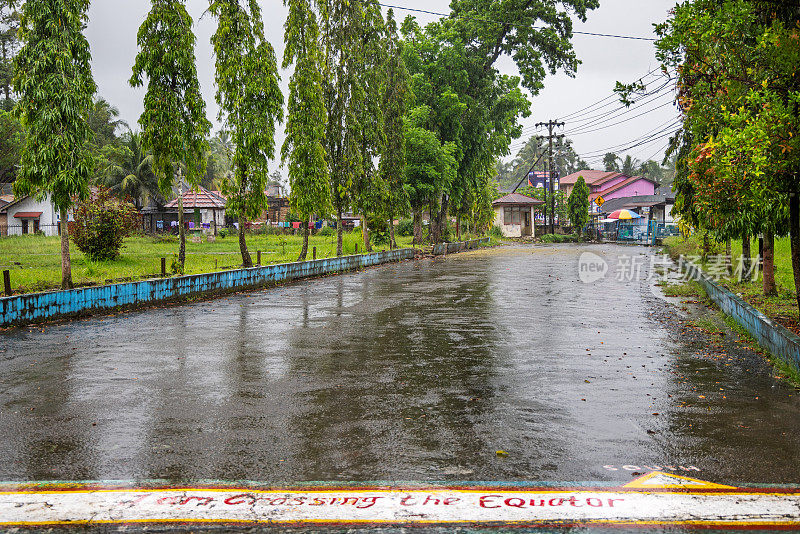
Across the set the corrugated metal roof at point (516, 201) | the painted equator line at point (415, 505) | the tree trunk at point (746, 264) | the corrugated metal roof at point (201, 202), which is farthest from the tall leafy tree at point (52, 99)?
the corrugated metal roof at point (516, 201)

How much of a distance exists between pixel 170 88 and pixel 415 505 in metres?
18.4

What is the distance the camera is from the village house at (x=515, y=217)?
68.9 metres

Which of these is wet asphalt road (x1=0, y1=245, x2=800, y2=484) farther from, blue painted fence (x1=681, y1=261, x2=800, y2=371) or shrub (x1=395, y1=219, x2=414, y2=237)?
shrub (x1=395, y1=219, x2=414, y2=237)

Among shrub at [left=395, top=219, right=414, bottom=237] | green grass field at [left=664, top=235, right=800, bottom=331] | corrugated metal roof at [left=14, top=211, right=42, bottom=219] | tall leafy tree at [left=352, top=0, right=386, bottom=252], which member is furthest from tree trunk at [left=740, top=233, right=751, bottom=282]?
corrugated metal roof at [left=14, top=211, right=42, bottom=219]

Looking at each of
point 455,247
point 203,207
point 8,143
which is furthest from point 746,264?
point 8,143

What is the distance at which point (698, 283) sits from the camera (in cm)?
1934

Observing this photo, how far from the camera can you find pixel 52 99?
14.1m

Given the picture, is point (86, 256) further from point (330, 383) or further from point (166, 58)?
point (330, 383)

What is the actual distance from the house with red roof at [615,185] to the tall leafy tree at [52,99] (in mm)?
72271

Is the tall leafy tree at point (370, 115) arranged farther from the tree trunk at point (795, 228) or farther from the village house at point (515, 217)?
the village house at point (515, 217)

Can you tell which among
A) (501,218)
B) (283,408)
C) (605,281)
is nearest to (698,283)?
(605,281)

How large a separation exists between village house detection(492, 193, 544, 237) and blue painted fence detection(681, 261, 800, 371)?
54.0 metres

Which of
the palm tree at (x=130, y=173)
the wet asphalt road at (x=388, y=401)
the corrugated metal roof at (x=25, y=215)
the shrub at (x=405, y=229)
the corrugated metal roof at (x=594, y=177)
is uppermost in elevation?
the corrugated metal roof at (x=594, y=177)

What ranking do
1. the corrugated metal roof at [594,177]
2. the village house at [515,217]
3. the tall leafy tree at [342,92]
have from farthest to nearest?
1. the corrugated metal roof at [594,177]
2. the village house at [515,217]
3. the tall leafy tree at [342,92]
